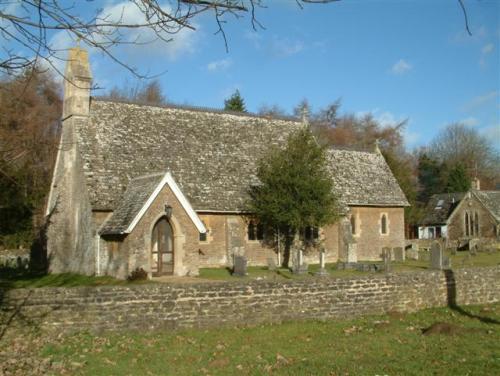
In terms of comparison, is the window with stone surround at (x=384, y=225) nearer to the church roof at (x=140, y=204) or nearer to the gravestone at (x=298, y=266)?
the gravestone at (x=298, y=266)

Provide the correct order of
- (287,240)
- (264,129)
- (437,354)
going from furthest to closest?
1. (264,129)
2. (287,240)
3. (437,354)

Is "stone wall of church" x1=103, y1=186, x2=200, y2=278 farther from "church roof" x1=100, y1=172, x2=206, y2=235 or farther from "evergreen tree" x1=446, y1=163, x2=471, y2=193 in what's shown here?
"evergreen tree" x1=446, y1=163, x2=471, y2=193

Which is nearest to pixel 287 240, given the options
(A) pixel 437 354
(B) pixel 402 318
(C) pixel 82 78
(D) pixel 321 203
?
Result: (D) pixel 321 203

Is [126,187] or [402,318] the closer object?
[402,318]

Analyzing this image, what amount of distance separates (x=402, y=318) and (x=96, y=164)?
59.5 ft

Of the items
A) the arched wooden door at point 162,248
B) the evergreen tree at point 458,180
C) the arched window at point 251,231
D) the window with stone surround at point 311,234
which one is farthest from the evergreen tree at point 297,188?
the evergreen tree at point 458,180

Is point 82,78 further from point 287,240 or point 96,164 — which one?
point 287,240

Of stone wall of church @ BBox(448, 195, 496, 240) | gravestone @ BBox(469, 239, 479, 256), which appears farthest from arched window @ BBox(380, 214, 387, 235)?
stone wall of church @ BBox(448, 195, 496, 240)

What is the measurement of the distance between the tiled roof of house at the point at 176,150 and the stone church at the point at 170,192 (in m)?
0.06

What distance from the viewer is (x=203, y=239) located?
3158 centimetres

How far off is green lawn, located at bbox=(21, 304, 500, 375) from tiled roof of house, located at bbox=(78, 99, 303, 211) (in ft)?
49.7

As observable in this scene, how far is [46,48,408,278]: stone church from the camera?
26.2 m

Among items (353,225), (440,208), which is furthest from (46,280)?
(440,208)

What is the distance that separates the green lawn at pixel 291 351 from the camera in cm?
1082
